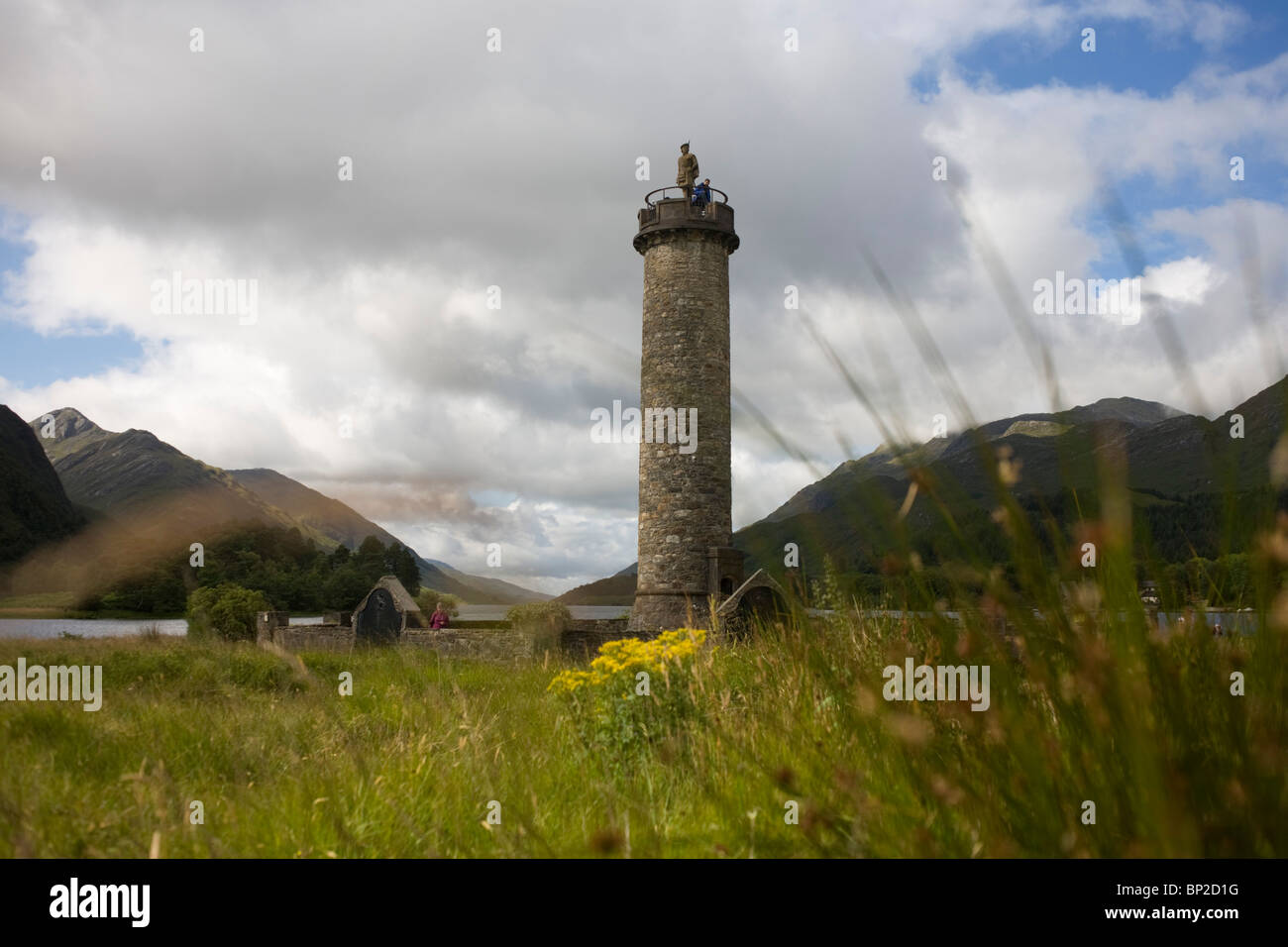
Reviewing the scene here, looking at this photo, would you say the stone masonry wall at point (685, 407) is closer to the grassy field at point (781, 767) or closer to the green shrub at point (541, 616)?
the green shrub at point (541, 616)

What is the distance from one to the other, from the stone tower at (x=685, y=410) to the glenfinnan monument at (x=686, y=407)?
0.03 meters

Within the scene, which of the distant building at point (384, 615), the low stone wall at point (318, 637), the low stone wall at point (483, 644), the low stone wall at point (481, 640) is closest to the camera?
the low stone wall at point (483, 644)

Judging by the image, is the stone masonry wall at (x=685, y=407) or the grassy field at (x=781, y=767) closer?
the grassy field at (x=781, y=767)

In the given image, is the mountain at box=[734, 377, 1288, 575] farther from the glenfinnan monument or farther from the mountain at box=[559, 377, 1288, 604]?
the glenfinnan monument

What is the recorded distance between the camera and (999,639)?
6.32ft

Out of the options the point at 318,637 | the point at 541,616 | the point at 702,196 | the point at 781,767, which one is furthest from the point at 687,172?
the point at 781,767

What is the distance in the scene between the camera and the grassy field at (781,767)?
1.59m

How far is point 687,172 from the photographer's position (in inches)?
1094

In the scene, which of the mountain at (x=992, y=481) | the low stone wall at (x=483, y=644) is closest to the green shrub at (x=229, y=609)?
the low stone wall at (x=483, y=644)

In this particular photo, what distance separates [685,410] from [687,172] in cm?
847

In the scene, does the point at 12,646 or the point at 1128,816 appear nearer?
the point at 1128,816

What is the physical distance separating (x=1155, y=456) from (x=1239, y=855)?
660 feet

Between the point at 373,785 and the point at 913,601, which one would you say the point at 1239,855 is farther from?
the point at 373,785
